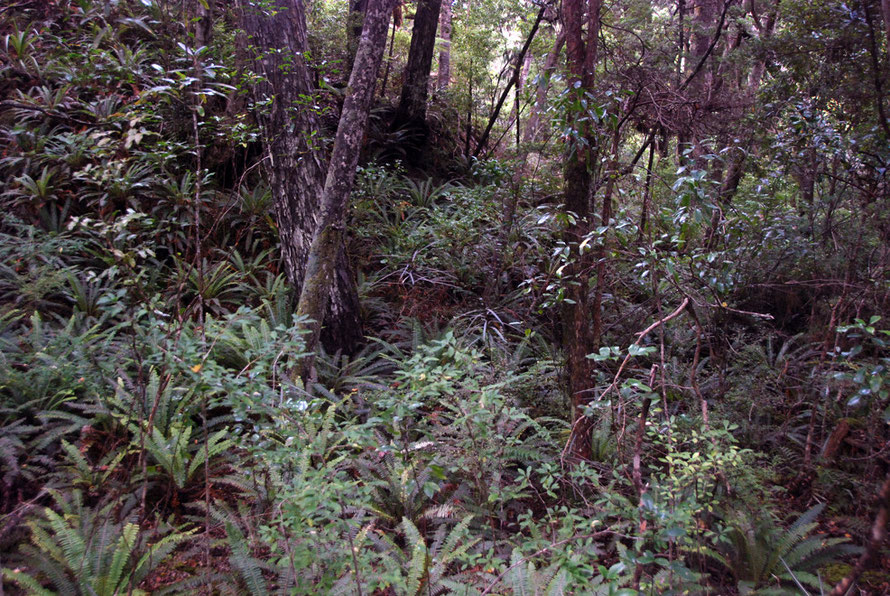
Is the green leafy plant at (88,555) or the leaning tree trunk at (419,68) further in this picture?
the leaning tree trunk at (419,68)

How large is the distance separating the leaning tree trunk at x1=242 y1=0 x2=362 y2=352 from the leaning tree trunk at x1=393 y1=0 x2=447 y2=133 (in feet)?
12.1

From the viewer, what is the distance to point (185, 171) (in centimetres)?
666

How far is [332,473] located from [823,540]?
3.10 metres

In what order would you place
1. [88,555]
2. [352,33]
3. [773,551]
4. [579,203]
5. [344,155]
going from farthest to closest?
[352,33] → [344,155] → [579,203] → [773,551] → [88,555]

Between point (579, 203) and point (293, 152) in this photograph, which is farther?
point (293, 152)

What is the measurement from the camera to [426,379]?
2.69 meters

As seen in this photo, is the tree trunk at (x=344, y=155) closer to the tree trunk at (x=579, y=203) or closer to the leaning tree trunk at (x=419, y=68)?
the tree trunk at (x=579, y=203)

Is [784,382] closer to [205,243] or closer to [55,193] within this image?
[205,243]

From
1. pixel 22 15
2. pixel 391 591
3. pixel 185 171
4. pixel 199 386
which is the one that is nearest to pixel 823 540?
pixel 391 591

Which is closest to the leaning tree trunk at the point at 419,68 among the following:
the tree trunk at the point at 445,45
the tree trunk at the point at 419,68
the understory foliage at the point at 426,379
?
the tree trunk at the point at 419,68

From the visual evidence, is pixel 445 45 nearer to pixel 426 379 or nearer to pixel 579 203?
pixel 579 203

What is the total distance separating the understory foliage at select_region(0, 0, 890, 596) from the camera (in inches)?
101

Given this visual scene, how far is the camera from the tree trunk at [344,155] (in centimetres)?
410

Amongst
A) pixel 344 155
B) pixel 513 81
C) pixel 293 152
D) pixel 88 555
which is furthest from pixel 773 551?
pixel 513 81
